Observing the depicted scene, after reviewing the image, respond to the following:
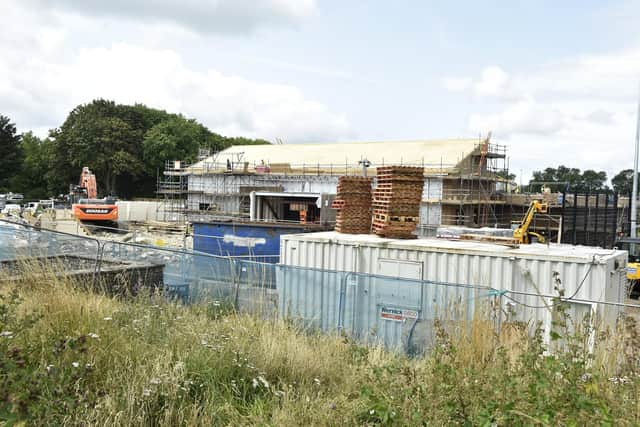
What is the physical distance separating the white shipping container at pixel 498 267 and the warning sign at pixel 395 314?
209 mm

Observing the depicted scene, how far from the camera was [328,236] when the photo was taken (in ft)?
45.2

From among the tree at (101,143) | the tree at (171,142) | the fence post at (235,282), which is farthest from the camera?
the tree at (171,142)

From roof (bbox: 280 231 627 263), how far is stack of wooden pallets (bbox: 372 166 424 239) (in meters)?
0.46

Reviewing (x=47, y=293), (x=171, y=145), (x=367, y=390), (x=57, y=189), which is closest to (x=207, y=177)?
(x=171, y=145)

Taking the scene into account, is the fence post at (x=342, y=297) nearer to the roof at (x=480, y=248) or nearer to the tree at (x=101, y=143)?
the roof at (x=480, y=248)

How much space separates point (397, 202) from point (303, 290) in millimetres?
3763

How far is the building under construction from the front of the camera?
38.6 meters

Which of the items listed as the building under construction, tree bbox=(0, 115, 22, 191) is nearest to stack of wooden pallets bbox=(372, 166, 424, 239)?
the building under construction

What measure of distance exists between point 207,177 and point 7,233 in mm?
39210

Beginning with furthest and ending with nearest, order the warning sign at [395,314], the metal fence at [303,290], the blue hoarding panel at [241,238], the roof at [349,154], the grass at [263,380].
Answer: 1. the roof at [349,154]
2. the blue hoarding panel at [241,238]
3. the warning sign at [395,314]
4. the metal fence at [303,290]
5. the grass at [263,380]

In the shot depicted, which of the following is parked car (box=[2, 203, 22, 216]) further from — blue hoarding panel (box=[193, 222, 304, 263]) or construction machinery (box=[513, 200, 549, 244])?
construction machinery (box=[513, 200, 549, 244])

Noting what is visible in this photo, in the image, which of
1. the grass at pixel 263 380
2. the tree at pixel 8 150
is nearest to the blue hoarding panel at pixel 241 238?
the grass at pixel 263 380

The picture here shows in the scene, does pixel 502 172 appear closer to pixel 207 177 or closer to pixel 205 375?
pixel 207 177

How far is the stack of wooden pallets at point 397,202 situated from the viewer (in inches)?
536
